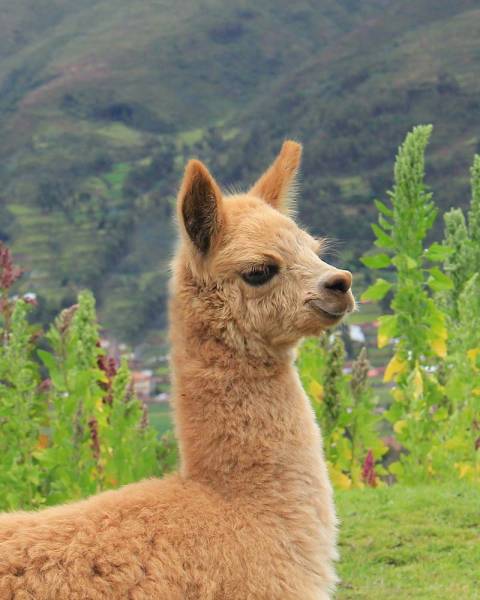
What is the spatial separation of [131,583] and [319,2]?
16080 cm

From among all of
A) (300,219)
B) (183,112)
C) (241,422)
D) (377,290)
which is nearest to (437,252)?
(377,290)

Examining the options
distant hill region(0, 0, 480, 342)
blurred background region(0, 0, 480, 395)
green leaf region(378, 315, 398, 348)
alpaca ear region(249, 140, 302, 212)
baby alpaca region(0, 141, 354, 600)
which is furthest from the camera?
distant hill region(0, 0, 480, 342)

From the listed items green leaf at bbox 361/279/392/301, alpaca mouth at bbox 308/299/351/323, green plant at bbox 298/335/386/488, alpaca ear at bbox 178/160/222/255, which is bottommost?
green plant at bbox 298/335/386/488

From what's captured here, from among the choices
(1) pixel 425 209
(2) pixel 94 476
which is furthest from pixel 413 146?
(2) pixel 94 476

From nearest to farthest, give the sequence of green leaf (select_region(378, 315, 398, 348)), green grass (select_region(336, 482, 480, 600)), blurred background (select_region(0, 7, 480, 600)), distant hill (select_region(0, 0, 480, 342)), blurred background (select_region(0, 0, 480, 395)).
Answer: green grass (select_region(336, 482, 480, 600)), blurred background (select_region(0, 7, 480, 600)), green leaf (select_region(378, 315, 398, 348)), blurred background (select_region(0, 0, 480, 395)), distant hill (select_region(0, 0, 480, 342))

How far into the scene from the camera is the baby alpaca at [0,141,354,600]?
148 inches

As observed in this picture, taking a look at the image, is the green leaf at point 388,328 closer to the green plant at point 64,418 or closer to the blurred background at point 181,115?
the green plant at point 64,418

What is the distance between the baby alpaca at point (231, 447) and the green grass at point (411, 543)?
2.71 metres

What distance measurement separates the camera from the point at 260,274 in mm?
4078

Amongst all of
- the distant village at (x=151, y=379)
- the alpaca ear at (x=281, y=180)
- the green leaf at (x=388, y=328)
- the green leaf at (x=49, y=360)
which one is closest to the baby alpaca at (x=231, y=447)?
the alpaca ear at (x=281, y=180)

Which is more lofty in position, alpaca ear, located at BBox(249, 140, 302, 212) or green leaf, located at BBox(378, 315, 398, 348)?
alpaca ear, located at BBox(249, 140, 302, 212)

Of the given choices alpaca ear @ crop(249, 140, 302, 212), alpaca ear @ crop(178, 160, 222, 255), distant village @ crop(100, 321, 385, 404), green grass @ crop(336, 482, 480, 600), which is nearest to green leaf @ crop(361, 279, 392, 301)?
green grass @ crop(336, 482, 480, 600)

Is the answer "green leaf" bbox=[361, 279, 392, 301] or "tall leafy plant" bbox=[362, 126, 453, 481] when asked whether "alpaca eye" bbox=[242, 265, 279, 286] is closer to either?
"tall leafy plant" bbox=[362, 126, 453, 481]

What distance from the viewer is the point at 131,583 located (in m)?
3.65
